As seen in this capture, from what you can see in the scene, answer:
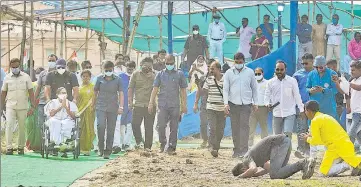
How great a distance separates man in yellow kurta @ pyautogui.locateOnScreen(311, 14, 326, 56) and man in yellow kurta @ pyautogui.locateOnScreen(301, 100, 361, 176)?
949cm

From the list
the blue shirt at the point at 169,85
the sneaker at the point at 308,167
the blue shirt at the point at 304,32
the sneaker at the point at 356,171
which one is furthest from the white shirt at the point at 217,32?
the sneaker at the point at 308,167

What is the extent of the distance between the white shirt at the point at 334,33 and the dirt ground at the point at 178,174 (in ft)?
22.1

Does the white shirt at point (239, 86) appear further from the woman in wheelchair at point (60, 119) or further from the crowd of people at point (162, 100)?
the woman in wheelchair at point (60, 119)

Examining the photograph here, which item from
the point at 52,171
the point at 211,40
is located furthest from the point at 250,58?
the point at 52,171

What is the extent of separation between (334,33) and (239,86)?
261 inches

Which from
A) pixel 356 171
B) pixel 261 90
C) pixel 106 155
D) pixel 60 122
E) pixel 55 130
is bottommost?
pixel 106 155

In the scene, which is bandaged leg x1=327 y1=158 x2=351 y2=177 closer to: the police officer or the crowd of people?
the crowd of people

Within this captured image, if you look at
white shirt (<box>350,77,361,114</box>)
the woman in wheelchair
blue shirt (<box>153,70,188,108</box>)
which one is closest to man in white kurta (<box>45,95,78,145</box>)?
the woman in wheelchair

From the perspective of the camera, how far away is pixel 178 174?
44.5ft

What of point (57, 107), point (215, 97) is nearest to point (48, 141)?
point (57, 107)

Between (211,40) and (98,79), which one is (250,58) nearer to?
(211,40)

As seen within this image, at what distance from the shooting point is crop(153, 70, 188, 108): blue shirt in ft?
56.2

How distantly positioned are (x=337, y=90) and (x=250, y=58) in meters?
6.83

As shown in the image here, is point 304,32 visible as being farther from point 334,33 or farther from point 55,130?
point 55,130
